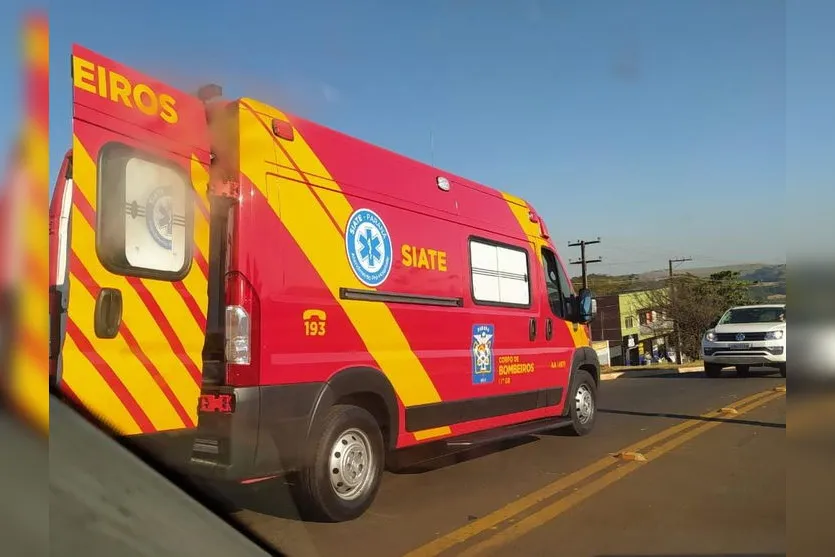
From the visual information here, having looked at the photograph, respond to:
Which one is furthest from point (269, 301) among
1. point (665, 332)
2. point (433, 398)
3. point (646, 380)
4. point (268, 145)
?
point (665, 332)

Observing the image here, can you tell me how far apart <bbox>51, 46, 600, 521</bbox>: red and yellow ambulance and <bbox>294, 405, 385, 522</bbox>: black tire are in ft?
0.04

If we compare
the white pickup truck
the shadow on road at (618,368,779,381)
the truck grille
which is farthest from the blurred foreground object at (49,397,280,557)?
the shadow on road at (618,368,779,381)

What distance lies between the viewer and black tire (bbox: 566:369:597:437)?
7.48 metres

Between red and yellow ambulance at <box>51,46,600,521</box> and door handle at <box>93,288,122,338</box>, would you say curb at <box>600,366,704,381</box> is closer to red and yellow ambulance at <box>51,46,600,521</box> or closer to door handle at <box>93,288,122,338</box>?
red and yellow ambulance at <box>51,46,600,521</box>

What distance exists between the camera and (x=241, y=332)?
3963 millimetres

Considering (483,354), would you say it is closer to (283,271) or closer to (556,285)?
(556,285)

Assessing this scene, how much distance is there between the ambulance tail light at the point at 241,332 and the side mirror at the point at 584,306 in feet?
15.1

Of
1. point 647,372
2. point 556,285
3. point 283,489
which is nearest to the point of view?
point 283,489

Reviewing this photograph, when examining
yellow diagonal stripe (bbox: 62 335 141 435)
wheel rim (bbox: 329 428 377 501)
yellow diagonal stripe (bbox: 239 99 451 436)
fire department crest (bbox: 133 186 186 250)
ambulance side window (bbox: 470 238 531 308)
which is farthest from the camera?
ambulance side window (bbox: 470 238 531 308)

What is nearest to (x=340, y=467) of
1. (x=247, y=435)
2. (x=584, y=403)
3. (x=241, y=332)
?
(x=247, y=435)

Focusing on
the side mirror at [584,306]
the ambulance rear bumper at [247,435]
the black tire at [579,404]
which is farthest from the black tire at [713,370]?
the ambulance rear bumper at [247,435]

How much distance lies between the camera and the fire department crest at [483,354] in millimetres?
5875

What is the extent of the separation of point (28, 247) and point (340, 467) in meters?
3.08

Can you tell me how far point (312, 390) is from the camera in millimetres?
4219
